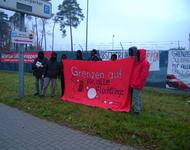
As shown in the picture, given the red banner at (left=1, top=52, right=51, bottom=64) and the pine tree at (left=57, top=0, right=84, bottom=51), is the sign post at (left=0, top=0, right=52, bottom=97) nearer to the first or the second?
the red banner at (left=1, top=52, right=51, bottom=64)

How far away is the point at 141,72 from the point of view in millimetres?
8375

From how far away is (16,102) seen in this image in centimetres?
1129

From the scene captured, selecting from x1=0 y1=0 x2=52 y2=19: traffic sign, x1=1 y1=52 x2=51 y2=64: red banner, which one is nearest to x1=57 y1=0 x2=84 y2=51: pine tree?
x1=1 y1=52 x2=51 y2=64: red banner

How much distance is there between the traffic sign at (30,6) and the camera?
11664mm

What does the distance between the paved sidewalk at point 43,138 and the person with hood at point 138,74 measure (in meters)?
2.09

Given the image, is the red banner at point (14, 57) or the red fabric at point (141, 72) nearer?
the red fabric at point (141, 72)

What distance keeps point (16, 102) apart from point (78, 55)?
2.98m

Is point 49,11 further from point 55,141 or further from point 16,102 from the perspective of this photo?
point 55,141

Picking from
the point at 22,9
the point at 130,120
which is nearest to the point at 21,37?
the point at 22,9

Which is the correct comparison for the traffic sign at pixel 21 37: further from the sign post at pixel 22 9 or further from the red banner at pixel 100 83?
the red banner at pixel 100 83

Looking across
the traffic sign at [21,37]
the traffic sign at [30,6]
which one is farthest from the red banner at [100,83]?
the traffic sign at [30,6]

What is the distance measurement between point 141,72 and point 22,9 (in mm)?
6046

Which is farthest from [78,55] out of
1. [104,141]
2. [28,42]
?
[104,141]

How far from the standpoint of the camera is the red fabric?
8.34 meters
